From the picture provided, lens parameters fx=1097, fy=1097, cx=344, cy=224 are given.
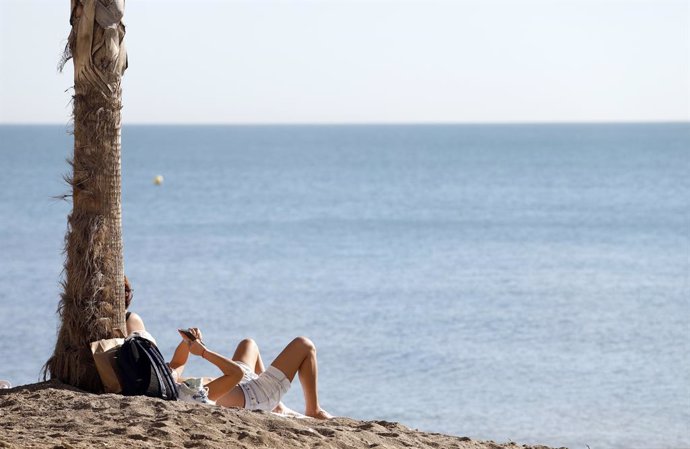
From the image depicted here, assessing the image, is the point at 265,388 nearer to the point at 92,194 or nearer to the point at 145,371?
the point at 145,371

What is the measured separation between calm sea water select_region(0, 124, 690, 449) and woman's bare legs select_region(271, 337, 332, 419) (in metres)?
4.93

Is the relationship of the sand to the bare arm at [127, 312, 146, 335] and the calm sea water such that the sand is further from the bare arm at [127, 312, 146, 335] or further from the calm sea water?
the calm sea water

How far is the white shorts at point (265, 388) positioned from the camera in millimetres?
6992

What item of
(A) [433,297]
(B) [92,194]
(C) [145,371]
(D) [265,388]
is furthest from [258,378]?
(A) [433,297]

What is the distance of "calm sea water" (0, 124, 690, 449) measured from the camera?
1295cm

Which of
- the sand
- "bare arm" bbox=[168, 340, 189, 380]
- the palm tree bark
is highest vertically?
the palm tree bark

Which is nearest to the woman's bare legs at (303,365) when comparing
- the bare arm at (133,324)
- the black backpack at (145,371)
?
the black backpack at (145,371)

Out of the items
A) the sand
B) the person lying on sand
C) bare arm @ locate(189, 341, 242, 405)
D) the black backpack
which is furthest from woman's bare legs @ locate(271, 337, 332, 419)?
the black backpack

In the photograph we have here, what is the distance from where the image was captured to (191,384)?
675cm

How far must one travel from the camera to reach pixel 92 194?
697 cm

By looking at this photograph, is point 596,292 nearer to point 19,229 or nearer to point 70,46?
point 70,46

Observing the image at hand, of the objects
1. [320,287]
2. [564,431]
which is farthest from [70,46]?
[320,287]

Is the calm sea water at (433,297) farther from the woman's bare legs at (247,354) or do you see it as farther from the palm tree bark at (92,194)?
the palm tree bark at (92,194)

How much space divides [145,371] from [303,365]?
1.11 meters
